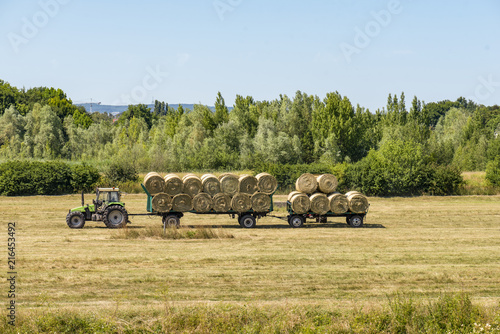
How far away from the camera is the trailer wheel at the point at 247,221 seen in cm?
2558

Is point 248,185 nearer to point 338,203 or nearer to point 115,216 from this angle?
point 338,203

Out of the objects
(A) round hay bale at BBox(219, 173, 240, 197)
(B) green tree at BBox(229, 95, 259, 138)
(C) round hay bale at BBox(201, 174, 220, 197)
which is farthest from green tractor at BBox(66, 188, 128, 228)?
(B) green tree at BBox(229, 95, 259, 138)

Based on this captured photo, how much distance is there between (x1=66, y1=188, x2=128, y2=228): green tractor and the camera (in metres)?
24.5

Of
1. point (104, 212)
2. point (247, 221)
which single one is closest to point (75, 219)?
point (104, 212)

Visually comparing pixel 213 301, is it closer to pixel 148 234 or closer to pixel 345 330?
pixel 345 330

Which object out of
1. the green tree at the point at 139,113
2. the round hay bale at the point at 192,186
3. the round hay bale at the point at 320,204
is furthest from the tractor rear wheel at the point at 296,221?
the green tree at the point at 139,113

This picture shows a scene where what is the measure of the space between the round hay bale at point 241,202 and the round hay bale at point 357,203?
4.51 meters

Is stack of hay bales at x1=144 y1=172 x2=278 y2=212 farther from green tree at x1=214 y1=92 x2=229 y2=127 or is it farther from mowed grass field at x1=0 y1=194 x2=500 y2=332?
green tree at x1=214 y1=92 x2=229 y2=127

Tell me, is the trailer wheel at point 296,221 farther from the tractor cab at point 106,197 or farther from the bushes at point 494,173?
the bushes at point 494,173

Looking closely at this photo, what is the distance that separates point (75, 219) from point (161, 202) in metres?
3.79

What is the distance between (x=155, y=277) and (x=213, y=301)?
2.89 metres

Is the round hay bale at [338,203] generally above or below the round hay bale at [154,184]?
below

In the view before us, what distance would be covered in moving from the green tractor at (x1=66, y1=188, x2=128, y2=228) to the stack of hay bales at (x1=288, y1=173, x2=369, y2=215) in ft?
24.7

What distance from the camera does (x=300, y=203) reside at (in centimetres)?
2567
